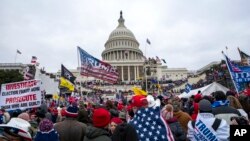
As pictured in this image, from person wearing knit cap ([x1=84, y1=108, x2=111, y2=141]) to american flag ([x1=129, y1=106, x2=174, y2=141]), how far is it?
38 centimetres

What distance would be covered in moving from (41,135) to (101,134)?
2.98ft

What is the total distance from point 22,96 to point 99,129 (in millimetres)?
4974

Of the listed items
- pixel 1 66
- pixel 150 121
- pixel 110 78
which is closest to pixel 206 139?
pixel 150 121

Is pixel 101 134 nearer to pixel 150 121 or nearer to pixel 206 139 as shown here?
pixel 150 121

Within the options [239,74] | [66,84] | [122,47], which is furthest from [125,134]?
[122,47]

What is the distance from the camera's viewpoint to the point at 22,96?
918 centimetres

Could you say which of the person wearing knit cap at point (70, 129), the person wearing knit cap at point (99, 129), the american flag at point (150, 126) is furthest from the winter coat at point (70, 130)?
the american flag at point (150, 126)

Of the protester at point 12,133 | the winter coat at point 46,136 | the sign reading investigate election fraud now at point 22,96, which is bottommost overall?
the winter coat at point 46,136

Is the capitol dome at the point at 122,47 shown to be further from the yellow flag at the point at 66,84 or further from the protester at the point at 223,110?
the protester at the point at 223,110

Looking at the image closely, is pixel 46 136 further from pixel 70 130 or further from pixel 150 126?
pixel 70 130

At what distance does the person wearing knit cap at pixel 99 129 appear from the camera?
4.73 m

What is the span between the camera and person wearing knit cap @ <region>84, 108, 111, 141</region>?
473 centimetres

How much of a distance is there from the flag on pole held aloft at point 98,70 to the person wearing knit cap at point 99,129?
46.5 ft

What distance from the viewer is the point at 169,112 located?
5797 mm
